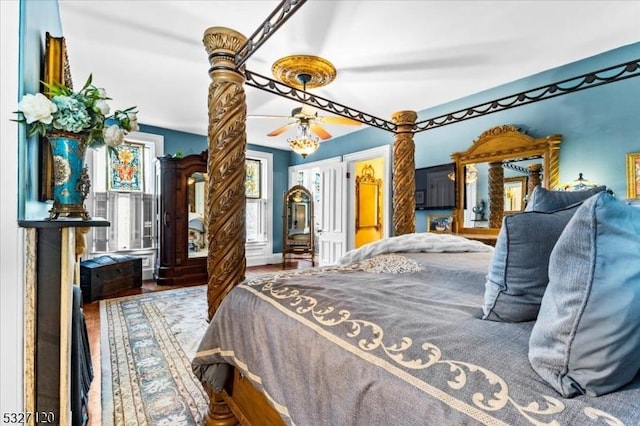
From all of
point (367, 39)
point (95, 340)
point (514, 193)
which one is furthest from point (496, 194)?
point (95, 340)

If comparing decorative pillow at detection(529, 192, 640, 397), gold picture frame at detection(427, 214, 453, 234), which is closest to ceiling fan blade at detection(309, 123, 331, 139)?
gold picture frame at detection(427, 214, 453, 234)

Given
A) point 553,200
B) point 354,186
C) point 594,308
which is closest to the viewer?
point 594,308

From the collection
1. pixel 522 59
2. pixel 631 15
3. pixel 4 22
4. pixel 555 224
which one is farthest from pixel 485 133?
pixel 4 22

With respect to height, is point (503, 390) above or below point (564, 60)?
below

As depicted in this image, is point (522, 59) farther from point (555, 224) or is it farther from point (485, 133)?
point (555, 224)

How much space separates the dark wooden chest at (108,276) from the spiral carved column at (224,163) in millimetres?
3141

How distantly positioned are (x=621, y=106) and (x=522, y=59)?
0.88 metres

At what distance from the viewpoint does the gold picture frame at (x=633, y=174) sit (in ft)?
8.15

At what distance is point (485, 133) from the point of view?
3.47 m

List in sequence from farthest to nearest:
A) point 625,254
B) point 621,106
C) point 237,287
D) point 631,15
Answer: point 621,106
point 631,15
point 237,287
point 625,254

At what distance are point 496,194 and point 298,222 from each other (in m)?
3.73

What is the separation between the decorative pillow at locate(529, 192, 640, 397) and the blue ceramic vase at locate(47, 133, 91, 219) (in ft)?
4.98

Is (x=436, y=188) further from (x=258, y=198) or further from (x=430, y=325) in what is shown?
(x=258, y=198)

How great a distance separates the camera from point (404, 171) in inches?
95.5
